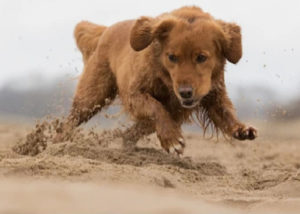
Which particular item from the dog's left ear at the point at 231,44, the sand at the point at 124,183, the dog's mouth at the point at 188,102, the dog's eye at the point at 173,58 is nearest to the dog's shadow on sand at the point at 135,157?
the sand at the point at 124,183

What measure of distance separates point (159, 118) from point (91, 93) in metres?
1.87

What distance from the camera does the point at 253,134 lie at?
695cm

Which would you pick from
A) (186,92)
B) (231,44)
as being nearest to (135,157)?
(186,92)

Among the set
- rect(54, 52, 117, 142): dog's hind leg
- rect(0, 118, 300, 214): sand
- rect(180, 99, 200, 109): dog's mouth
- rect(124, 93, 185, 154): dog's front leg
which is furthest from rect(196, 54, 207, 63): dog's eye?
rect(54, 52, 117, 142): dog's hind leg

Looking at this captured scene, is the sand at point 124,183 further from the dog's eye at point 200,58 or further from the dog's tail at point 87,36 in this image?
the dog's tail at point 87,36

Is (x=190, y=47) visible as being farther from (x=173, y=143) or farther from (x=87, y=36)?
(x=87, y=36)

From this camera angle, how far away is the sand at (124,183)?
→ 3666 mm

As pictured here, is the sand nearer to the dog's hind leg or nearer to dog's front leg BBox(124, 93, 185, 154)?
dog's front leg BBox(124, 93, 185, 154)

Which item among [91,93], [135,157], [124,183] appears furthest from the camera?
[91,93]

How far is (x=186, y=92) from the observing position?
661cm

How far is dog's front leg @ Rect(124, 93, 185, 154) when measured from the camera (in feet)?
22.2

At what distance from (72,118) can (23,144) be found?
95 centimetres

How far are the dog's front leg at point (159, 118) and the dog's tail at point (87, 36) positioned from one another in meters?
1.96

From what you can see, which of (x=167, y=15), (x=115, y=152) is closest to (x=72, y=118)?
(x=115, y=152)
